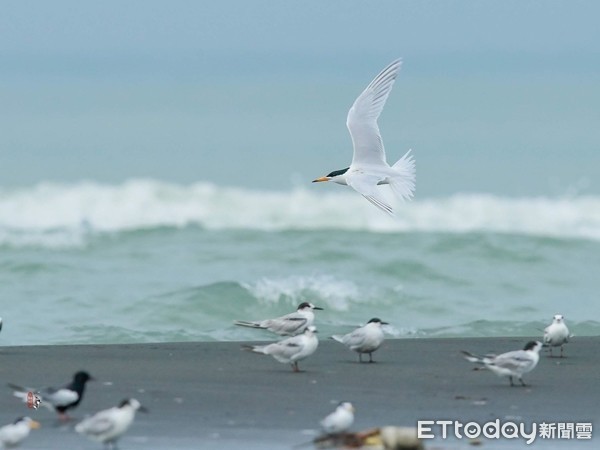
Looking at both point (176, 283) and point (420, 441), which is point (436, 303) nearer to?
point (176, 283)

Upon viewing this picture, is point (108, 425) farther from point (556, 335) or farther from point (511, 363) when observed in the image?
point (556, 335)

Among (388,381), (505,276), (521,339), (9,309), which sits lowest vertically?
(388,381)

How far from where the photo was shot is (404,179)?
12.9m

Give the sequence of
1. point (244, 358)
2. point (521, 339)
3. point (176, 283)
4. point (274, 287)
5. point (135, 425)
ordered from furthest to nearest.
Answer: point (176, 283) → point (274, 287) → point (521, 339) → point (244, 358) → point (135, 425)

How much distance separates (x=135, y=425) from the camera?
8984 mm

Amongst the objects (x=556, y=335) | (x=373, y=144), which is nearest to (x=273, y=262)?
(x=373, y=144)

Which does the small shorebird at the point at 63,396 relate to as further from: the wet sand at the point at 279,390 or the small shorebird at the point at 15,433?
the small shorebird at the point at 15,433

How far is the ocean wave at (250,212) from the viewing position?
2728cm

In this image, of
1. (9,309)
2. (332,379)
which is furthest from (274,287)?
(332,379)

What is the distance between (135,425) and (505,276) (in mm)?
13211

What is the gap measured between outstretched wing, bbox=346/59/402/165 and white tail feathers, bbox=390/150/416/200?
0.79ft

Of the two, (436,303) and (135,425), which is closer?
(135,425)

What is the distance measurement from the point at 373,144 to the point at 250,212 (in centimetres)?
1594

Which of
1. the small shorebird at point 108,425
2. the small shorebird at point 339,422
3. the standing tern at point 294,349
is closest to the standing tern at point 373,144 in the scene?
the standing tern at point 294,349
